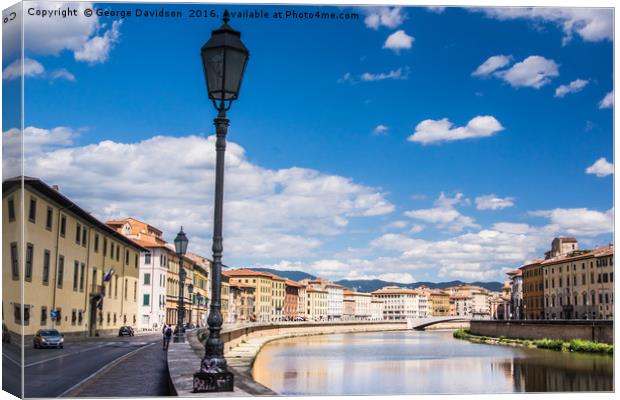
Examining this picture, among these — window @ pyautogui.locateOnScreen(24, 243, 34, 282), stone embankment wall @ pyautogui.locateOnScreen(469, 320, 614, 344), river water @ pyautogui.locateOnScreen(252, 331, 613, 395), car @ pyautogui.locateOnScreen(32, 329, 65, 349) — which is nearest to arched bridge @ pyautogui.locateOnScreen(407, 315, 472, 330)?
stone embankment wall @ pyautogui.locateOnScreen(469, 320, 614, 344)

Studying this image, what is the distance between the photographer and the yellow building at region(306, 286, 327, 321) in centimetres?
14025

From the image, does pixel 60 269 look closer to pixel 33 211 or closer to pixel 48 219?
pixel 48 219

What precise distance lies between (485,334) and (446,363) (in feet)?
119

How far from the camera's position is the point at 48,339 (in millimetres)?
10555

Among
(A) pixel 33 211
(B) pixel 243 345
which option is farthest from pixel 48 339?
(B) pixel 243 345

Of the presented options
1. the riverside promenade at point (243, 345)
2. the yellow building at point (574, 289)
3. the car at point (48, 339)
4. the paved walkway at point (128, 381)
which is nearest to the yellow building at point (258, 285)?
the riverside promenade at point (243, 345)

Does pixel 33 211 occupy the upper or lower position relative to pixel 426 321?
upper

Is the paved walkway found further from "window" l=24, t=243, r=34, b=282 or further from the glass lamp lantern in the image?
the glass lamp lantern

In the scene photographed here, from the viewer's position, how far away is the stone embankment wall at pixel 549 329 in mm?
41688

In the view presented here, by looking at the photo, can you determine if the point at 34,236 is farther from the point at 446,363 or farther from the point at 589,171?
the point at 446,363

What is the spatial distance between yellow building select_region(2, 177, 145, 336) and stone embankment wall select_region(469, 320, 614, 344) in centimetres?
2852

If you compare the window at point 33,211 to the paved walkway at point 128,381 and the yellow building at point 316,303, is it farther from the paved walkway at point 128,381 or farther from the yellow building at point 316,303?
the yellow building at point 316,303

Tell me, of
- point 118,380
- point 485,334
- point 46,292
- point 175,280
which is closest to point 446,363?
point 118,380

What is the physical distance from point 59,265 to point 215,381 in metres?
4.20
